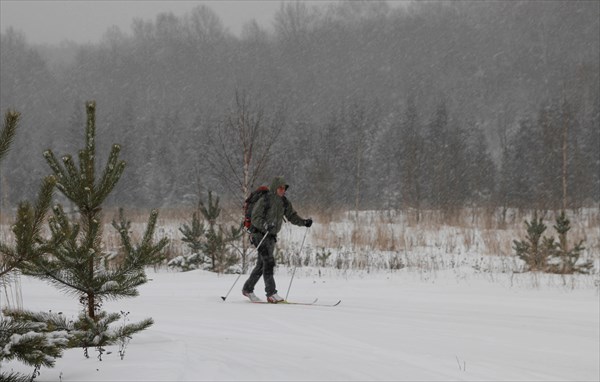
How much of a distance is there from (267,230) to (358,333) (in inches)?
102

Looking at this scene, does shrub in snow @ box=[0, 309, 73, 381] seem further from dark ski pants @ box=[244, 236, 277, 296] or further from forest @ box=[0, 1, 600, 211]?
forest @ box=[0, 1, 600, 211]

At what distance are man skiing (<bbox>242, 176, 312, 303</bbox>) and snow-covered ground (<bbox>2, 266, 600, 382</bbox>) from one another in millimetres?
444

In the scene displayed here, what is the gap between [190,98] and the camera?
11075cm

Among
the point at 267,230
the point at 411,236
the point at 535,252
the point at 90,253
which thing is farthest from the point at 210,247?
the point at 90,253

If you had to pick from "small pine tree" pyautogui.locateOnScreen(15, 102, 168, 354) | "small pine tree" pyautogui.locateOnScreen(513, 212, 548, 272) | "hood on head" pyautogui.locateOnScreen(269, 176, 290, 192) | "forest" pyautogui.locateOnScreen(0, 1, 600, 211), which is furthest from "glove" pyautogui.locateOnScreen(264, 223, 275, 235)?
"forest" pyautogui.locateOnScreen(0, 1, 600, 211)

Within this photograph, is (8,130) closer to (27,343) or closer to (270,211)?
(27,343)

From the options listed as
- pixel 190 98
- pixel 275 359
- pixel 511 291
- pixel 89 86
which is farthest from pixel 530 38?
pixel 275 359

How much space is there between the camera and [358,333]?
19.1ft

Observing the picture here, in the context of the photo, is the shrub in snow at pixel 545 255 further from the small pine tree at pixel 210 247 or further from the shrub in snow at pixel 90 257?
the shrub in snow at pixel 90 257

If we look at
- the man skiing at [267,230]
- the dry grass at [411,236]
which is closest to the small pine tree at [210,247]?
the dry grass at [411,236]

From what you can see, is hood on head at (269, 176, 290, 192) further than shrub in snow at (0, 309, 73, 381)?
Yes

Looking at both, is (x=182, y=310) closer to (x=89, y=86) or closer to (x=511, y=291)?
(x=511, y=291)

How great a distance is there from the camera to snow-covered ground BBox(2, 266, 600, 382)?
148 inches

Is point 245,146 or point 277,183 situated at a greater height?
point 245,146
